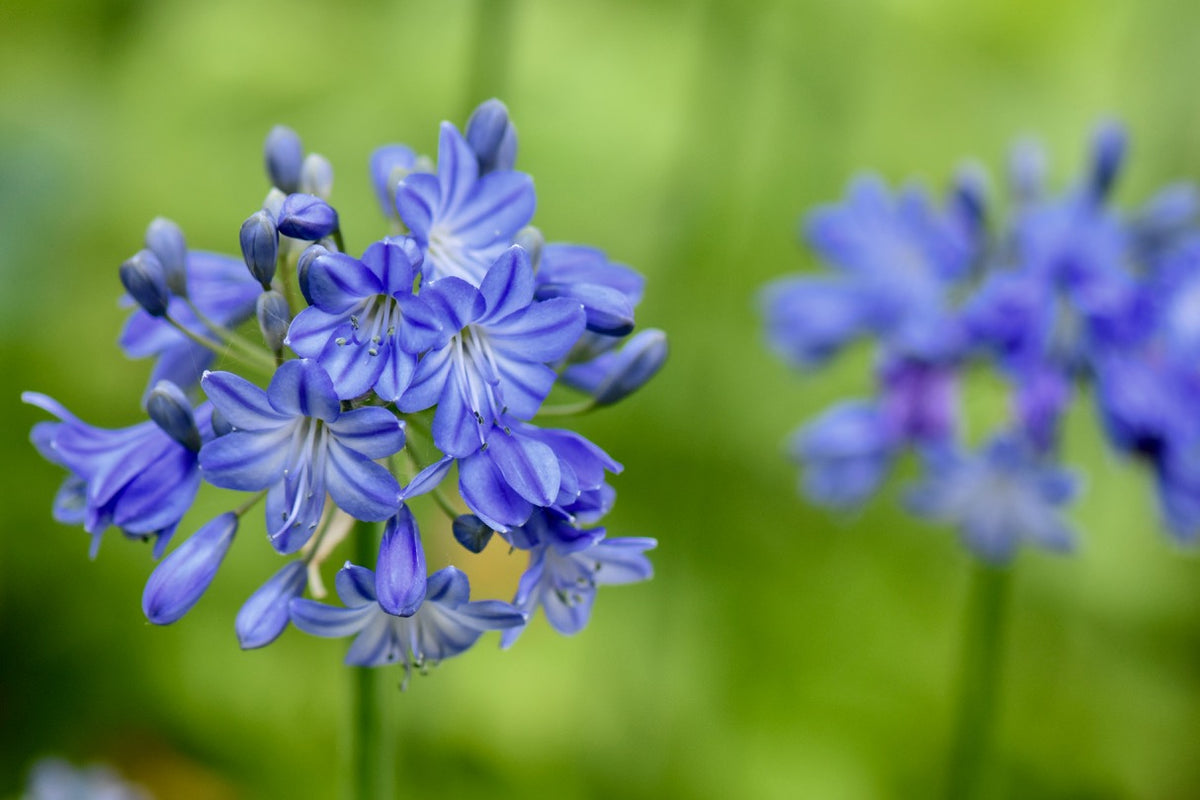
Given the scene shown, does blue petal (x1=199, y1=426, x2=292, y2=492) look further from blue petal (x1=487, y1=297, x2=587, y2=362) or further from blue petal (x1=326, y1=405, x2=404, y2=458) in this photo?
blue petal (x1=487, y1=297, x2=587, y2=362)

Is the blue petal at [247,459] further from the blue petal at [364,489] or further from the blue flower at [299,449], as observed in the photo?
the blue petal at [364,489]

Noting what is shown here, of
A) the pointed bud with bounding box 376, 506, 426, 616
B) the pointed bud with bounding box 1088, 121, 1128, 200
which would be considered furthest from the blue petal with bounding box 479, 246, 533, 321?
the pointed bud with bounding box 1088, 121, 1128, 200

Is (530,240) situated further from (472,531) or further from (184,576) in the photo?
(184,576)

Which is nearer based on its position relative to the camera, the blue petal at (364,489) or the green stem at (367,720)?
the blue petal at (364,489)

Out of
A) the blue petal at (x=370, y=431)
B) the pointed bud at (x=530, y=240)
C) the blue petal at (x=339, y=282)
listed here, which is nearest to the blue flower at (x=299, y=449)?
the blue petal at (x=370, y=431)

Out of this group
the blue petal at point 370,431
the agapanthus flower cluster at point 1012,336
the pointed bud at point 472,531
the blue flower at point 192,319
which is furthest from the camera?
the agapanthus flower cluster at point 1012,336

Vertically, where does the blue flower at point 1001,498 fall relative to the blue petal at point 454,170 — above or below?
below

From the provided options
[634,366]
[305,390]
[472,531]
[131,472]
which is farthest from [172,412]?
[634,366]

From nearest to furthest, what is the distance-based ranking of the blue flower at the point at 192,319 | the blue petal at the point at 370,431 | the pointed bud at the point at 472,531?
1. the blue petal at the point at 370,431
2. the pointed bud at the point at 472,531
3. the blue flower at the point at 192,319
